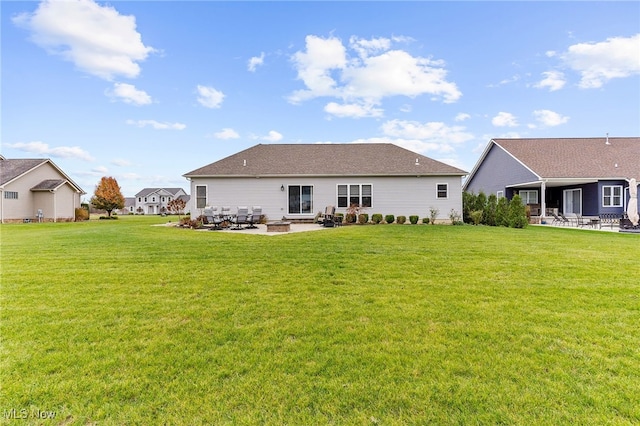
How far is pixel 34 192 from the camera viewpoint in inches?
992

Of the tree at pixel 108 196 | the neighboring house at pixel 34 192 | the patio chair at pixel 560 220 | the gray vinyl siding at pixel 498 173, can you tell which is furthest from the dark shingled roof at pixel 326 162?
the tree at pixel 108 196

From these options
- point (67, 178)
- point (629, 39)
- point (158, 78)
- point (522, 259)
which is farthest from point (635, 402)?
point (67, 178)

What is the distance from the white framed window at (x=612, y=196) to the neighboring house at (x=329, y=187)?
37.1 feet

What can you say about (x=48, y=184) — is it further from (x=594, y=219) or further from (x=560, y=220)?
(x=594, y=219)

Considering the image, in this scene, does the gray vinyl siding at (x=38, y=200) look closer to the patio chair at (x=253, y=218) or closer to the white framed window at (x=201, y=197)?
the white framed window at (x=201, y=197)

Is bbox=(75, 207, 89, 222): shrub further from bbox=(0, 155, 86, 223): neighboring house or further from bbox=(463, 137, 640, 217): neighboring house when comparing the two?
bbox=(463, 137, 640, 217): neighboring house

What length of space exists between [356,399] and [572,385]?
1695mm

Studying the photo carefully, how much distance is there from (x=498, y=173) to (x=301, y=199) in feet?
59.1

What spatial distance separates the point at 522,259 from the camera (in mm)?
6660

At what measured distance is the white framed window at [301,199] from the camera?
1739 centimetres

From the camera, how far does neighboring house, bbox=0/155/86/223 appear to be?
2302cm

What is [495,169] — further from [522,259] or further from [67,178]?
[67,178]

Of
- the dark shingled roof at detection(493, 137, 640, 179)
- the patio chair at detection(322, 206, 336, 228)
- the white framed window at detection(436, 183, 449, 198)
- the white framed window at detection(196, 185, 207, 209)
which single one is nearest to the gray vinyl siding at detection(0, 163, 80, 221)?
the white framed window at detection(196, 185, 207, 209)

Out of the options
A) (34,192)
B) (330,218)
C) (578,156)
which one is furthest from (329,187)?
(34,192)
